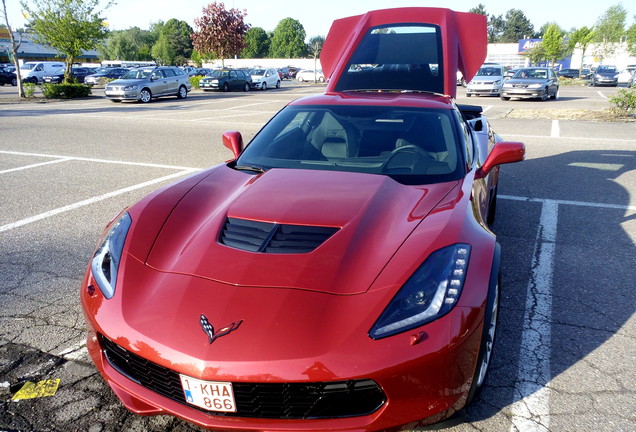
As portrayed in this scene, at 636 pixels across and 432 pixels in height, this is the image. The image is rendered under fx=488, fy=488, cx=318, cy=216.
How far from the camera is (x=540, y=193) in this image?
248 inches

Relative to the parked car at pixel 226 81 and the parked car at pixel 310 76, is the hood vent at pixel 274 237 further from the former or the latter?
the parked car at pixel 310 76

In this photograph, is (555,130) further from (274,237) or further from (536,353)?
(274,237)

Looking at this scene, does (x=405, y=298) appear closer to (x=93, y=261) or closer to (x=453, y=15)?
(x=93, y=261)

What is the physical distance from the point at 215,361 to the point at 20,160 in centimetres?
852

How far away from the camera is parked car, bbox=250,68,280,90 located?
31812mm

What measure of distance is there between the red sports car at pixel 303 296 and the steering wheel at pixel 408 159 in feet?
0.06

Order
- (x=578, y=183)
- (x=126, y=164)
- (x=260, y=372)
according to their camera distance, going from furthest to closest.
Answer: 1. (x=126, y=164)
2. (x=578, y=183)
3. (x=260, y=372)

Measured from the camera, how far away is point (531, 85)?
20.7 metres

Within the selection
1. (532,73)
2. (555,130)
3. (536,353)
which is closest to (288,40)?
(532,73)

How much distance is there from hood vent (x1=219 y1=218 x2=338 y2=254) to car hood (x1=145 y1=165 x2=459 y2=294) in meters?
0.03

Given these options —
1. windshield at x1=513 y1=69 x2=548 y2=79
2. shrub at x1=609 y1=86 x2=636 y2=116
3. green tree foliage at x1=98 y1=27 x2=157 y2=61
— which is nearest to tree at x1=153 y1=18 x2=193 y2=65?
green tree foliage at x1=98 y1=27 x2=157 y2=61

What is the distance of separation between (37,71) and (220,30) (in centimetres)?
1451

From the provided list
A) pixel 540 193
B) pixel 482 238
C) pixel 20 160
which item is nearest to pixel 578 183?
pixel 540 193

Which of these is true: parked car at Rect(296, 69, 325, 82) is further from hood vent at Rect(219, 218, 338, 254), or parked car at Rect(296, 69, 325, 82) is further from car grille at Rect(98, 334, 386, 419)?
car grille at Rect(98, 334, 386, 419)
